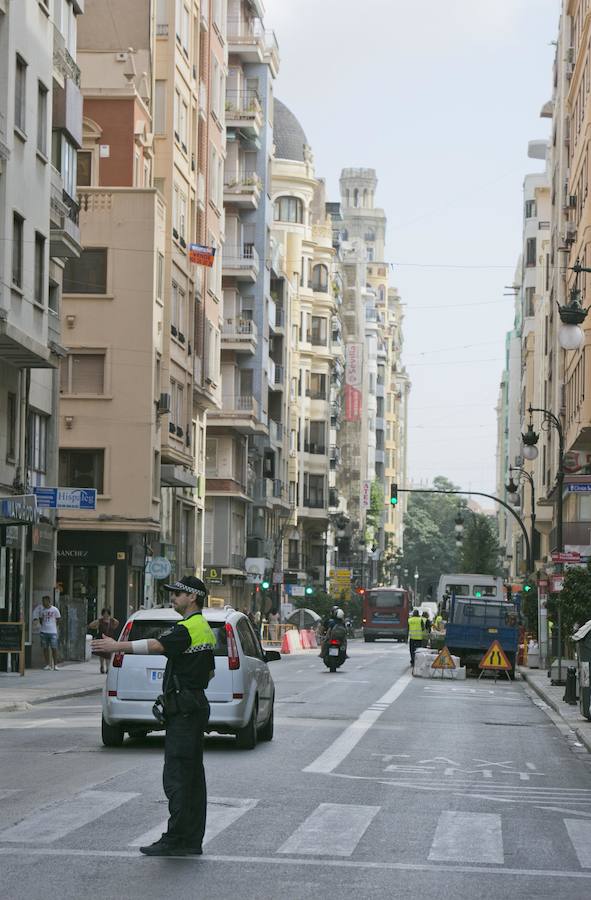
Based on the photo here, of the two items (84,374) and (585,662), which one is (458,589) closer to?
(84,374)

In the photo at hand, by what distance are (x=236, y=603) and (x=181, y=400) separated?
2344 cm

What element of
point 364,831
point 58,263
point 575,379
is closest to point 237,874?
point 364,831

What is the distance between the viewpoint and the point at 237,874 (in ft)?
33.8

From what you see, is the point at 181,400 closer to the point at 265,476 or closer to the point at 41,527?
the point at 41,527

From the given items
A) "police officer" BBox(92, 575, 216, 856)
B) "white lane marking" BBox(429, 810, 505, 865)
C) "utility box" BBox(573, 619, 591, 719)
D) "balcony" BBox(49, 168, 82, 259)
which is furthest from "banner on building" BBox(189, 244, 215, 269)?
Answer: "police officer" BBox(92, 575, 216, 856)

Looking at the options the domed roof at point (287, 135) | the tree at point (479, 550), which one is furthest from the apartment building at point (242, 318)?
the tree at point (479, 550)

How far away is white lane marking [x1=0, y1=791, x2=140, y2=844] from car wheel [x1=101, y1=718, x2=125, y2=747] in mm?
5029

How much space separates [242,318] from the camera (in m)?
82.1

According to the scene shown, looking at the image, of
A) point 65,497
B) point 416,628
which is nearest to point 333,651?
point 416,628

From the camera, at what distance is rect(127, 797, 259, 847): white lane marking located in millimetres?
11843

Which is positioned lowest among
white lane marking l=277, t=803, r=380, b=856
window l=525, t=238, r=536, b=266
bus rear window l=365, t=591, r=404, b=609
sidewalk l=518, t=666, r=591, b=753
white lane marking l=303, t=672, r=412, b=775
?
sidewalk l=518, t=666, r=591, b=753

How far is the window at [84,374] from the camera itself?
2192 inches

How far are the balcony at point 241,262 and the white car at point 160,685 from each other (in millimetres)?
61807

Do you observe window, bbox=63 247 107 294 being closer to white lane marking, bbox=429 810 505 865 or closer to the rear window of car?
the rear window of car
